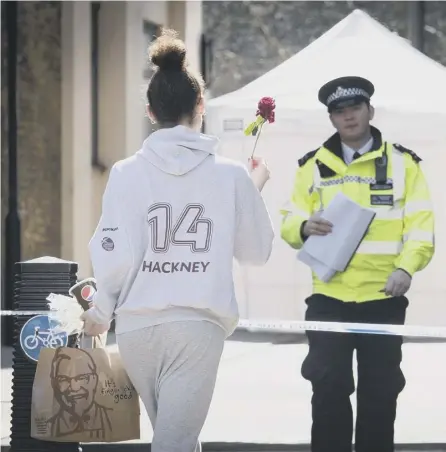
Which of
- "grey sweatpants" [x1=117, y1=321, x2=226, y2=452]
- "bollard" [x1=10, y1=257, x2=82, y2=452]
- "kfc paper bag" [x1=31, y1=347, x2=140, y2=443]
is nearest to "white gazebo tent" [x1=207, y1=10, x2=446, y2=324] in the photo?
"bollard" [x1=10, y1=257, x2=82, y2=452]

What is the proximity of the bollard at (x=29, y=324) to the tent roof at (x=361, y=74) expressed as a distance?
575 cm

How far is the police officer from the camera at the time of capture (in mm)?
5770

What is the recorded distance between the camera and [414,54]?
1223 centimetres

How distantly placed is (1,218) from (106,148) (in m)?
2.41

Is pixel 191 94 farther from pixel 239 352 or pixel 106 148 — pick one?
pixel 106 148

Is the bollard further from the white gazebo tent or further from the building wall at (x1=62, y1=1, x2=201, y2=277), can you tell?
the building wall at (x1=62, y1=1, x2=201, y2=277)

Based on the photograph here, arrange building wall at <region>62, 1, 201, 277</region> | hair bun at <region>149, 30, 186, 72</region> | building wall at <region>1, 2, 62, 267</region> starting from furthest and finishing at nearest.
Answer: building wall at <region>62, 1, 201, 277</region> < building wall at <region>1, 2, 62, 267</region> < hair bun at <region>149, 30, 186, 72</region>

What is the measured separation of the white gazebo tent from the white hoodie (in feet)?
23.8

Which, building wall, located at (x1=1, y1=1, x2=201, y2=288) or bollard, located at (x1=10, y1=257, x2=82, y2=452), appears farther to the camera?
building wall, located at (x1=1, y1=1, x2=201, y2=288)

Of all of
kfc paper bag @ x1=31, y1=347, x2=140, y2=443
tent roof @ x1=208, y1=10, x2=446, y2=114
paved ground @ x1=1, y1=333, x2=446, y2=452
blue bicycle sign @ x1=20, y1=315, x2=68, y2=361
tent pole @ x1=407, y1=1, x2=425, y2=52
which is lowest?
paved ground @ x1=1, y1=333, x2=446, y2=452

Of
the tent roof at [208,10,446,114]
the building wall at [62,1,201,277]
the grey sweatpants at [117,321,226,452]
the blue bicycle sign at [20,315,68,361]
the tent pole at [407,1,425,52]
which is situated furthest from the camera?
the tent pole at [407,1,425,52]

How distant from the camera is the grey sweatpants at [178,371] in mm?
4551

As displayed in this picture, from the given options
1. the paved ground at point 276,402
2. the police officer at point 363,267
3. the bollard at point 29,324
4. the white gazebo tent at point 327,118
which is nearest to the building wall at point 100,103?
the white gazebo tent at point 327,118

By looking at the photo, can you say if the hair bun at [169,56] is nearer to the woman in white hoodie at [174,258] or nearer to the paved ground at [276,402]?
the woman in white hoodie at [174,258]
